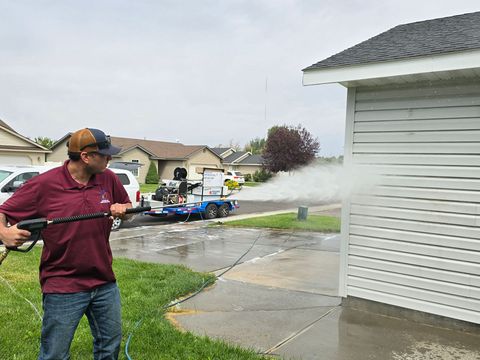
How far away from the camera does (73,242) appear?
8.70ft

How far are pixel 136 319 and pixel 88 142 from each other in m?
2.49

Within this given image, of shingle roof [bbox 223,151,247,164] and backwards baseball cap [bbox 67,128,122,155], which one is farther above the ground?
shingle roof [bbox 223,151,247,164]

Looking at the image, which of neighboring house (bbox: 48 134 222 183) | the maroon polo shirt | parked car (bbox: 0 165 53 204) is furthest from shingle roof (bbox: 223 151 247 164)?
the maroon polo shirt

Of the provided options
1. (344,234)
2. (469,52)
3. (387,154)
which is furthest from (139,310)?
(469,52)

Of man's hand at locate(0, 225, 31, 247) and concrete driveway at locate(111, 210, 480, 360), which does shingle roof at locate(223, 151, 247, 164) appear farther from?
man's hand at locate(0, 225, 31, 247)

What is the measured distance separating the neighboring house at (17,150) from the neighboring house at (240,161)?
2851 cm

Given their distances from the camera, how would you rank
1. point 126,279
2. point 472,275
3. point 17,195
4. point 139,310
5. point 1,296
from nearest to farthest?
point 17,195
point 472,275
point 139,310
point 1,296
point 126,279

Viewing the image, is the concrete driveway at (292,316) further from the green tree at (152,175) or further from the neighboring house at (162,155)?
the neighboring house at (162,155)

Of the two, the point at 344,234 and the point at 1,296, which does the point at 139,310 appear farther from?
the point at 344,234

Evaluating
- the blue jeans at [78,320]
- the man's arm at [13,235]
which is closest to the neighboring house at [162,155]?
the blue jeans at [78,320]

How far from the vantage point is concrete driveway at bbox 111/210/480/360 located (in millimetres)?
4031

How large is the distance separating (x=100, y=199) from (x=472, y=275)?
388 centimetres

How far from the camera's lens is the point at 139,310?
15.5 ft

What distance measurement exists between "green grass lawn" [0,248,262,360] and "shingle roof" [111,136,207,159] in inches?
1321
